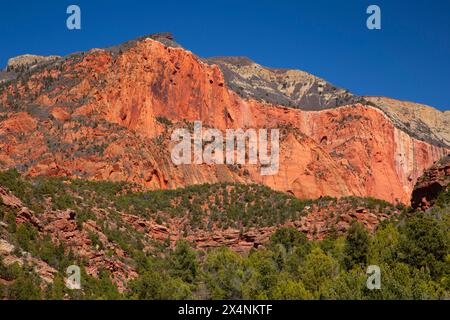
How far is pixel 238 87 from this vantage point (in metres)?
156

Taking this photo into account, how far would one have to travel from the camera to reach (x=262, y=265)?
4722cm

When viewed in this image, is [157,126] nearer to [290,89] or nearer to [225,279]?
[225,279]

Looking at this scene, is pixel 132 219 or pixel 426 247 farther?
pixel 132 219

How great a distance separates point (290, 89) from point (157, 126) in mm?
87094

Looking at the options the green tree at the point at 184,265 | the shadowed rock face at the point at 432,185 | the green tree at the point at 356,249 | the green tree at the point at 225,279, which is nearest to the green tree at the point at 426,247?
the green tree at the point at 356,249

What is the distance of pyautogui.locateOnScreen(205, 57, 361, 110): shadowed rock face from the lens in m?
162

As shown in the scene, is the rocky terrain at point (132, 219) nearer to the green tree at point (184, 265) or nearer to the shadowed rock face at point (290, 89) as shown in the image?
the green tree at point (184, 265)

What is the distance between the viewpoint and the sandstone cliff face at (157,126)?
9525 centimetres

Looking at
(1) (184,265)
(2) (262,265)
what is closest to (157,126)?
(1) (184,265)

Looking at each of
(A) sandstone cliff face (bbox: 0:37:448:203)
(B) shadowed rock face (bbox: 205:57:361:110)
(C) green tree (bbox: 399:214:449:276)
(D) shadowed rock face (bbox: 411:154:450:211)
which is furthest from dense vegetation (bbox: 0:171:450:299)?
(B) shadowed rock face (bbox: 205:57:361:110)

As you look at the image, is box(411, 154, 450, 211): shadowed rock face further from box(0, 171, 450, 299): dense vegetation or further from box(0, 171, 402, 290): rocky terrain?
box(0, 171, 402, 290): rocky terrain

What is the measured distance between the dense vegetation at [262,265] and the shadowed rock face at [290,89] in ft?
292

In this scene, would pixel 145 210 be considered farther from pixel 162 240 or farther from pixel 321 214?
pixel 321 214

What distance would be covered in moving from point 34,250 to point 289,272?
16237 millimetres
